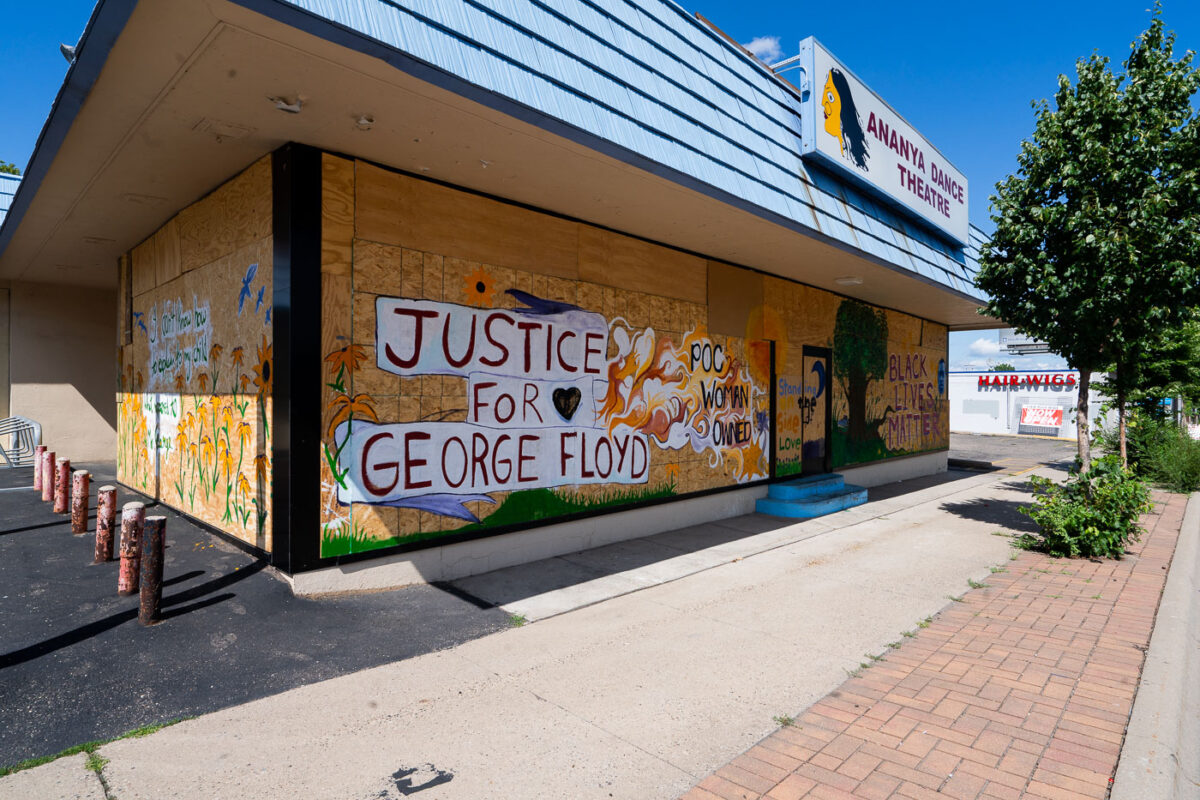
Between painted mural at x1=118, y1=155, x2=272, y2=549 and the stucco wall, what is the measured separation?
14.6 ft

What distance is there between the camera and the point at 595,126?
5.17m

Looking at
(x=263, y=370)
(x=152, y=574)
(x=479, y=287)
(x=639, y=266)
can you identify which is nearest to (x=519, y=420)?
(x=479, y=287)

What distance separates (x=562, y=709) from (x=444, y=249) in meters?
4.46

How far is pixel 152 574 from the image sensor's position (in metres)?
4.75

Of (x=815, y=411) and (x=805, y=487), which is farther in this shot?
(x=815, y=411)

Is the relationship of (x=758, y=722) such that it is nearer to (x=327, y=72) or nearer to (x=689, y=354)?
(x=327, y=72)

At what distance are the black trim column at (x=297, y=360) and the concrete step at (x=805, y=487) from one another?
759 cm

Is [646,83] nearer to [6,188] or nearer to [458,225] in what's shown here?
[458,225]

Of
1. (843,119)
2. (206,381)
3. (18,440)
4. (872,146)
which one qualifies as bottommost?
(18,440)

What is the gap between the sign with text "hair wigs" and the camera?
852 centimetres

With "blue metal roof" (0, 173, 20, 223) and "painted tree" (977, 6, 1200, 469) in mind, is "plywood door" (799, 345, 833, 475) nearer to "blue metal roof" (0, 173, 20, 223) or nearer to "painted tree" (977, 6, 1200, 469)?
"painted tree" (977, 6, 1200, 469)

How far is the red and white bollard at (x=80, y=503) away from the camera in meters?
7.16

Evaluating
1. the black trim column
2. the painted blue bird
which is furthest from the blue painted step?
the painted blue bird

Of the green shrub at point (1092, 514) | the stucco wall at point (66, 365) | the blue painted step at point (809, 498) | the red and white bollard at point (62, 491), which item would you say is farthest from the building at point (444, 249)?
the green shrub at point (1092, 514)
